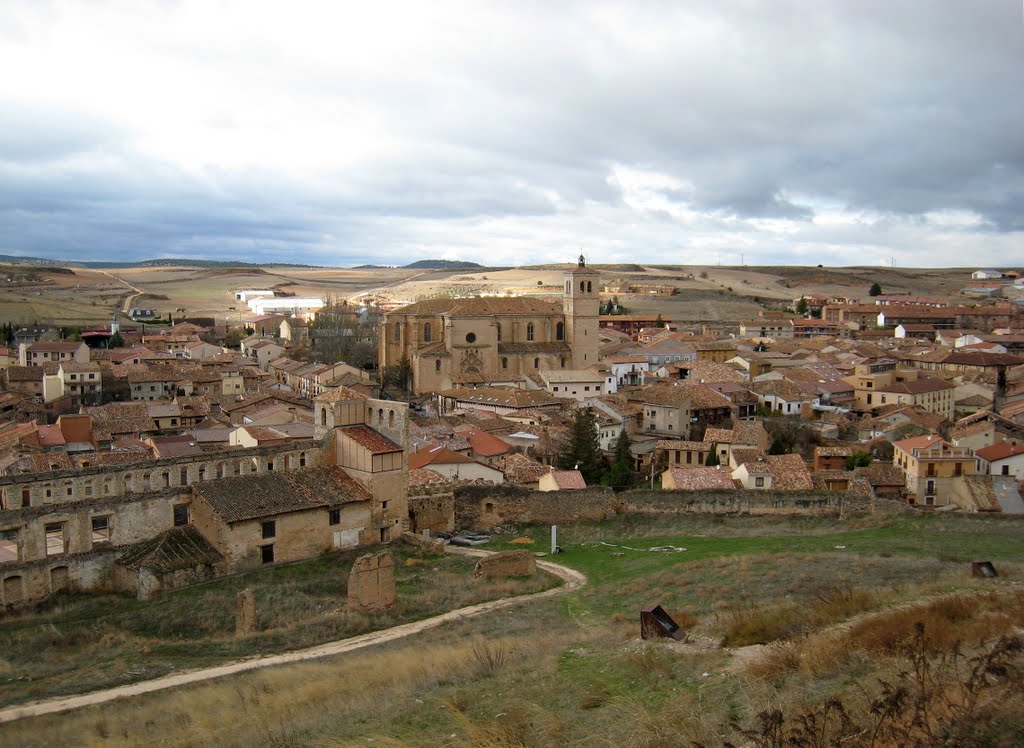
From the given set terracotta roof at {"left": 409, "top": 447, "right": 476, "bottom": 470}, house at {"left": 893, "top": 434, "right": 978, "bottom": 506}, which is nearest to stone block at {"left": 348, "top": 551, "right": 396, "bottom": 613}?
terracotta roof at {"left": 409, "top": 447, "right": 476, "bottom": 470}

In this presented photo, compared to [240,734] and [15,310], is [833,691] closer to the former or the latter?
[240,734]

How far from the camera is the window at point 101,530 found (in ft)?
64.7

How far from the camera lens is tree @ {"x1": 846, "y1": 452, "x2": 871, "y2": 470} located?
34.6m

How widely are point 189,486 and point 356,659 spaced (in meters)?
9.03

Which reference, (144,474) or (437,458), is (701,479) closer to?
(437,458)

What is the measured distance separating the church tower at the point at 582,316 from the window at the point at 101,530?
45521 millimetres

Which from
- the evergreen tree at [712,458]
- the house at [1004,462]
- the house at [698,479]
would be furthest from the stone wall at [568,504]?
the house at [1004,462]

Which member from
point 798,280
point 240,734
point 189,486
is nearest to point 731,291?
point 798,280

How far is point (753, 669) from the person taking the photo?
916cm

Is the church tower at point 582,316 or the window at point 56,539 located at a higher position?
the church tower at point 582,316

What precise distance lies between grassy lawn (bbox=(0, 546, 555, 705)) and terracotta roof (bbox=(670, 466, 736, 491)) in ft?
34.4

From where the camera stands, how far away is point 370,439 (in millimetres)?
24031

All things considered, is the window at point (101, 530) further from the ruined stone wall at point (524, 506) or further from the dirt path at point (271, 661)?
the ruined stone wall at point (524, 506)

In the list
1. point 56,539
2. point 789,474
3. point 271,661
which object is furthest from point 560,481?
point 271,661
